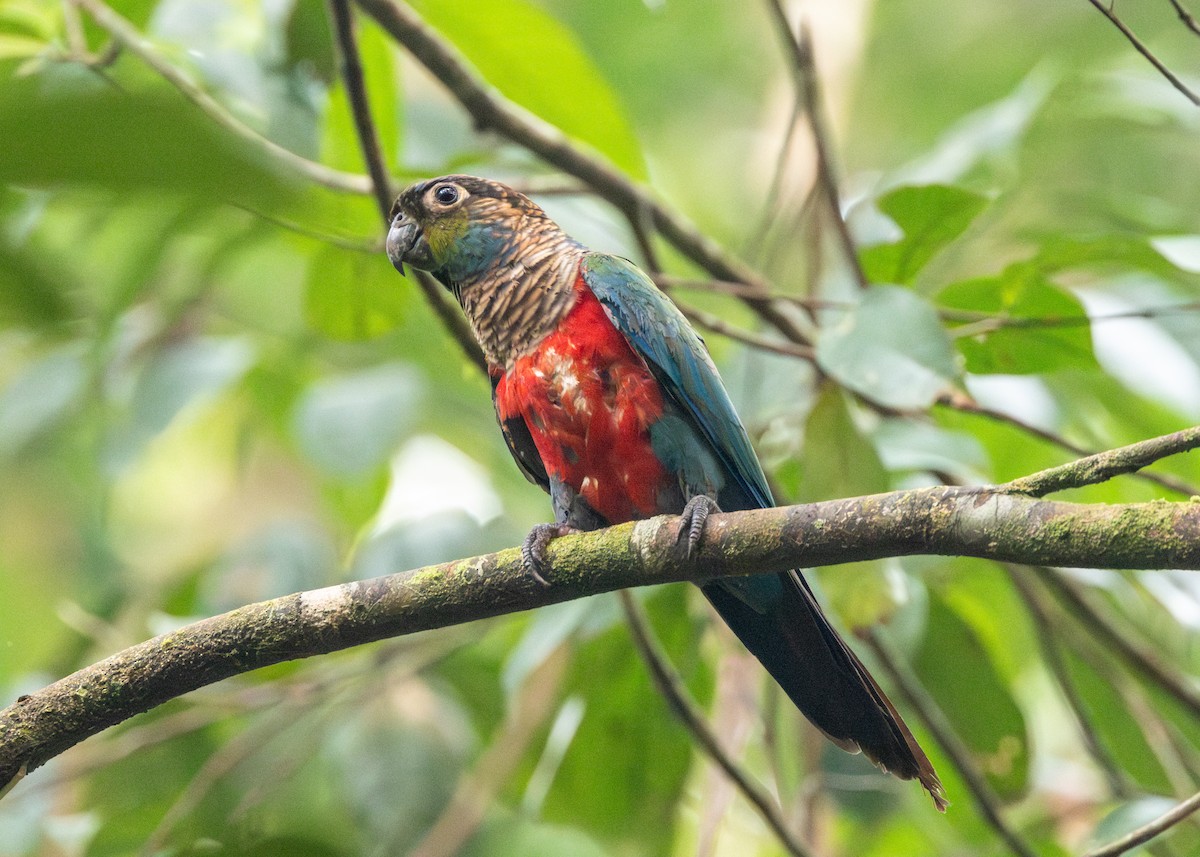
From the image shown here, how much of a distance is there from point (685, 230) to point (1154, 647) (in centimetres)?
297

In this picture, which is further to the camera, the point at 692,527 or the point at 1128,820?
the point at 1128,820

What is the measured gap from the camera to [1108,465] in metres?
2.29

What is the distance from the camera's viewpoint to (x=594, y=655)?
5.12 meters

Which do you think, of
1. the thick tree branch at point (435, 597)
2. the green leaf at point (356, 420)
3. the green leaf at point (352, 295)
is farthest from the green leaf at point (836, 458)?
the green leaf at point (352, 295)

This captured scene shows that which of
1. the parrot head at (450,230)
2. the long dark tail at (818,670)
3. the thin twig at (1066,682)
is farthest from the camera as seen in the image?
the thin twig at (1066,682)

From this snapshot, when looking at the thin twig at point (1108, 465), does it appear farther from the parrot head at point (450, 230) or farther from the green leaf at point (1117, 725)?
the green leaf at point (1117, 725)

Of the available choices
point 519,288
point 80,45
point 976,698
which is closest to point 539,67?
point 519,288

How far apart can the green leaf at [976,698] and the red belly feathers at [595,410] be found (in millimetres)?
1761

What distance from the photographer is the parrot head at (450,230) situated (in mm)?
4281

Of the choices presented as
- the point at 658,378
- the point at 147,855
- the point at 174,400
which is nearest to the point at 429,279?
the point at 658,378

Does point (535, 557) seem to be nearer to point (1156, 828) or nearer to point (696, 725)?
point (1156, 828)

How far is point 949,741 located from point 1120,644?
2.85ft

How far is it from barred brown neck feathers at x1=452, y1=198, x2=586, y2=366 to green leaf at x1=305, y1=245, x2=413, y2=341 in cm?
83

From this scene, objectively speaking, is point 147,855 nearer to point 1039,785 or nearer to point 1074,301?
point 1074,301
